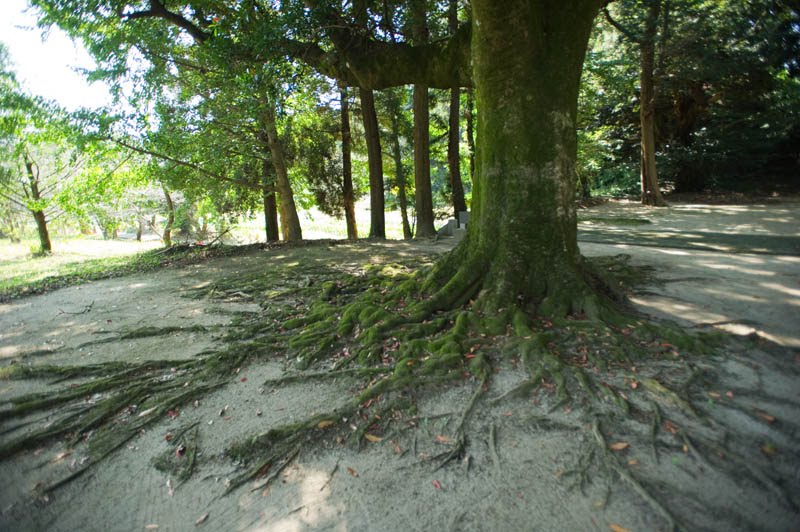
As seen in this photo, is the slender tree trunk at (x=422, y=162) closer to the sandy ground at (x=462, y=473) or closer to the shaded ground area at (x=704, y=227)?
the shaded ground area at (x=704, y=227)

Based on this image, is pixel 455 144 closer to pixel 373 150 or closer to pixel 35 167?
pixel 373 150

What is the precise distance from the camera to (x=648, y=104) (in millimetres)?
15625

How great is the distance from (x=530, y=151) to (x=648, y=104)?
13642 mm

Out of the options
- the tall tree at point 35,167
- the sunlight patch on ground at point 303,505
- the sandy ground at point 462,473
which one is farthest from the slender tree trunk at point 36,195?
the sunlight patch on ground at point 303,505

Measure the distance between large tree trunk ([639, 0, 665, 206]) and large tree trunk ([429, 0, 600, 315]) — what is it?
10570 mm

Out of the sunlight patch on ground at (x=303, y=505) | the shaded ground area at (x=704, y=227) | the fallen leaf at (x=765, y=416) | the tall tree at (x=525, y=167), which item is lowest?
the sunlight patch on ground at (x=303, y=505)

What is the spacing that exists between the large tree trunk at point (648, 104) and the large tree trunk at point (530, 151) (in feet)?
34.7

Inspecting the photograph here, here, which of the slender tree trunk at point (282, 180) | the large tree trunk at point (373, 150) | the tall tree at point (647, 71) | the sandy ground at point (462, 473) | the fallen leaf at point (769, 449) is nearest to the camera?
the sandy ground at point (462, 473)

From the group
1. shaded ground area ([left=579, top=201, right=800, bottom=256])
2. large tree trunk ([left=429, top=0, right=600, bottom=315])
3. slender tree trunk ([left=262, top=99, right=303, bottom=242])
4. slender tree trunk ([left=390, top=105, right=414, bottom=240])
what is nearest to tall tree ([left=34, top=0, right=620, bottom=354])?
large tree trunk ([left=429, top=0, right=600, bottom=315])

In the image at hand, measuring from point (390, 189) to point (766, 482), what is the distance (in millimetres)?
18789

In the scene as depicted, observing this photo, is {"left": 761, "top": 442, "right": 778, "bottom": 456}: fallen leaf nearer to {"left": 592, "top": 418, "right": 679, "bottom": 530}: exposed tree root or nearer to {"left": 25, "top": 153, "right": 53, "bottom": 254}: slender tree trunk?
{"left": 592, "top": 418, "right": 679, "bottom": 530}: exposed tree root

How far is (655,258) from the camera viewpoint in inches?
311

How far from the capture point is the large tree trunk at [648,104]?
45.5 ft

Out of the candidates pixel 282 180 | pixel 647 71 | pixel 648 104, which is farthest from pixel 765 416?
pixel 647 71
